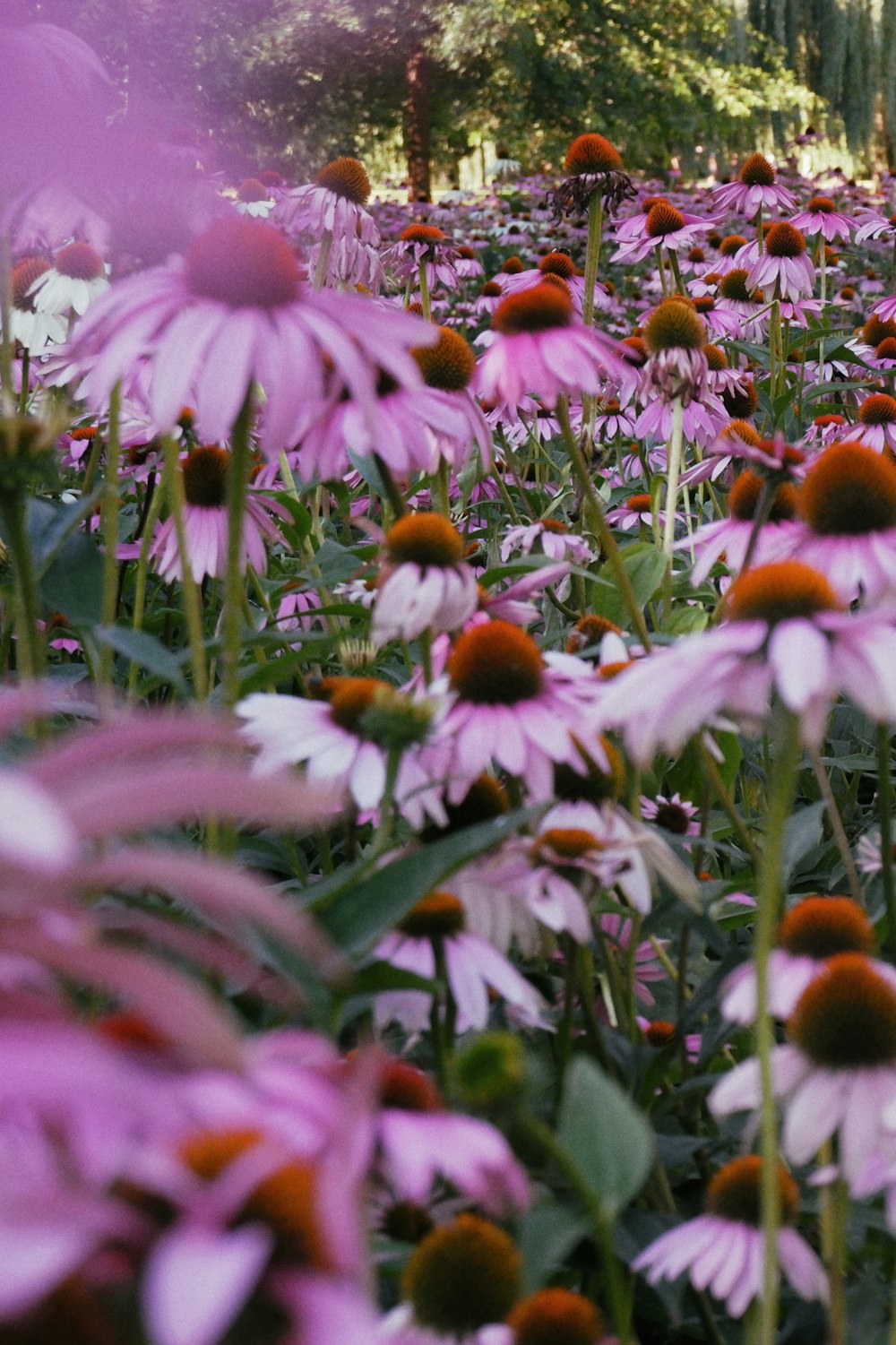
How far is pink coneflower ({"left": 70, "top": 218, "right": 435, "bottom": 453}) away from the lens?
0.54m

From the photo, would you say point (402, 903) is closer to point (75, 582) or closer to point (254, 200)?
point (75, 582)

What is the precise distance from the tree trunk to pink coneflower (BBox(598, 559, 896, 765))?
327 inches

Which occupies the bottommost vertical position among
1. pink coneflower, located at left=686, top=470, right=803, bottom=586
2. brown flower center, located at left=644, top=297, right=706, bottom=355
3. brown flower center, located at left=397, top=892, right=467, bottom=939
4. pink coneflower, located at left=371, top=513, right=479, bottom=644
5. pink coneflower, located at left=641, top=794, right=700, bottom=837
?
pink coneflower, located at left=641, top=794, right=700, bottom=837

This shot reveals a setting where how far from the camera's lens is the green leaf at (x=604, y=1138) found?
0.39 metres

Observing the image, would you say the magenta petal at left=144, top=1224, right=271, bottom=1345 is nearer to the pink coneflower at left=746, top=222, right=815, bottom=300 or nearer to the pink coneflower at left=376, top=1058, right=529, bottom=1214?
the pink coneflower at left=376, top=1058, right=529, bottom=1214

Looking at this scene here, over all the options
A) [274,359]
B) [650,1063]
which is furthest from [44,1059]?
[650,1063]

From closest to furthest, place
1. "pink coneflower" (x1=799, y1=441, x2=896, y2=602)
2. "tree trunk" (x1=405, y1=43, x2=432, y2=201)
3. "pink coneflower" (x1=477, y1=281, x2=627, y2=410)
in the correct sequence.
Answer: "pink coneflower" (x1=799, y1=441, x2=896, y2=602) < "pink coneflower" (x1=477, y1=281, x2=627, y2=410) < "tree trunk" (x1=405, y1=43, x2=432, y2=201)

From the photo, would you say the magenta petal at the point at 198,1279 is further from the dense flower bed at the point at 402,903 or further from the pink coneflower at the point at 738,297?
the pink coneflower at the point at 738,297

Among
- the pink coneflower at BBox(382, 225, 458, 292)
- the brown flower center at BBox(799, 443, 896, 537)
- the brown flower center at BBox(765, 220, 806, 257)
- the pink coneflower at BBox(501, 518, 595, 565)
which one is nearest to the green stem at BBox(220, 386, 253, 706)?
the brown flower center at BBox(799, 443, 896, 537)

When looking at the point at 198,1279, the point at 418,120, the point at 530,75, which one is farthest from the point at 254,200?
the point at 530,75

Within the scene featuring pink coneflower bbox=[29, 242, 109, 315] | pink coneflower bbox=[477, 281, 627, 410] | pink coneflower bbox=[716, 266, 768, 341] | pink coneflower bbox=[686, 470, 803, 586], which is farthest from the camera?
pink coneflower bbox=[716, 266, 768, 341]

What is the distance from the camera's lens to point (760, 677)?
1.64ft

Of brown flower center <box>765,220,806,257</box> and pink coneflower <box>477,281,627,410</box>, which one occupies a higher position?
brown flower center <box>765,220,806,257</box>

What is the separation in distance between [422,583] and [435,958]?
0.24 metres
